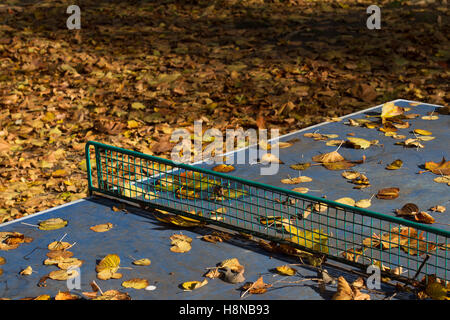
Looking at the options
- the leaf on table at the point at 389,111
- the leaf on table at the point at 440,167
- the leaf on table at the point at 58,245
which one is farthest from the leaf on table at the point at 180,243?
the leaf on table at the point at 389,111

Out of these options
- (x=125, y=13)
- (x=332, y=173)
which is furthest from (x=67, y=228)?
(x=125, y=13)

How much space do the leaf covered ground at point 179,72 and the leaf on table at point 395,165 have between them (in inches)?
98.4

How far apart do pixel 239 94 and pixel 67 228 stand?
528 cm

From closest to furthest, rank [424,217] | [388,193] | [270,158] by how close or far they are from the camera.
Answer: [424,217] < [388,193] < [270,158]

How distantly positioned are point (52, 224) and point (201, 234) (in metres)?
1.18

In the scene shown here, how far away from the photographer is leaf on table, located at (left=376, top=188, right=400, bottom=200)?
557 centimetres

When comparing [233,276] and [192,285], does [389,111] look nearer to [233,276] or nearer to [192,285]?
[233,276]

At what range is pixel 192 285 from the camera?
13.7ft

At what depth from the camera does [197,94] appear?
1020 cm

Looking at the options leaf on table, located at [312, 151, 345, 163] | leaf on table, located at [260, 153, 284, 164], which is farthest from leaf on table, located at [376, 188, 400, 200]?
leaf on table, located at [260, 153, 284, 164]

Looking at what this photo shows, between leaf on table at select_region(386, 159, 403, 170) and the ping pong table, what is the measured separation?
47mm

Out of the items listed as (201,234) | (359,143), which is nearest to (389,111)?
(359,143)

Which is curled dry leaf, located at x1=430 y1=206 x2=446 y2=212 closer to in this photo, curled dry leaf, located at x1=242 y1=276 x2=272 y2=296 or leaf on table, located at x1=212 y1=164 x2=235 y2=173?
curled dry leaf, located at x1=242 y1=276 x2=272 y2=296
